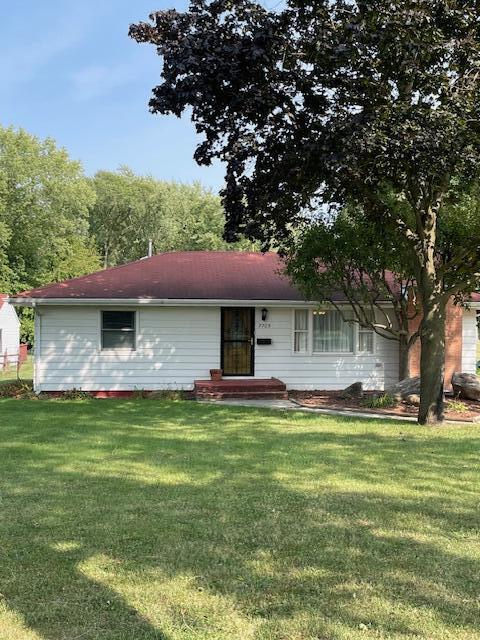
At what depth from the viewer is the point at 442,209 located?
1091cm

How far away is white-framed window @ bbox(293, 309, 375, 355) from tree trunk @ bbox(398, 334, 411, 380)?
40.2 inches

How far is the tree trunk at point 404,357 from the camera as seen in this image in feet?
45.6

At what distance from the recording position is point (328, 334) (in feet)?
49.4

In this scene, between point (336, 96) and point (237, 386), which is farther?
point (237, 386)

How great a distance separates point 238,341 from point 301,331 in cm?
169

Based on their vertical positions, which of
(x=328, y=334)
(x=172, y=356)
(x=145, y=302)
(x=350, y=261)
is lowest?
(x=172, y=356)

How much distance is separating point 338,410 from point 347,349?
11.8 ft

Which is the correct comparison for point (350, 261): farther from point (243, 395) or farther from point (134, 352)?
point (134, 352)

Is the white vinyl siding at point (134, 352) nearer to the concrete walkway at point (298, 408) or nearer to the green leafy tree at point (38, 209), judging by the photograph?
the concrete walkway at point (298, 408)

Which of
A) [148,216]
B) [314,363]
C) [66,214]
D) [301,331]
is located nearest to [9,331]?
[66,214]

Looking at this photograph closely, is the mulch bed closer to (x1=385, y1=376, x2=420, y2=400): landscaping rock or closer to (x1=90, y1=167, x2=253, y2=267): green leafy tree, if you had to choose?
(x1=385, y1=376, x2=420, y2=400): landscaping rock

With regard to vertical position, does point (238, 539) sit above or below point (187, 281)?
below

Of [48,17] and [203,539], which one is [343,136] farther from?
[48,17]

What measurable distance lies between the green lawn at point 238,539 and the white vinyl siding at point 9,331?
2457cm
